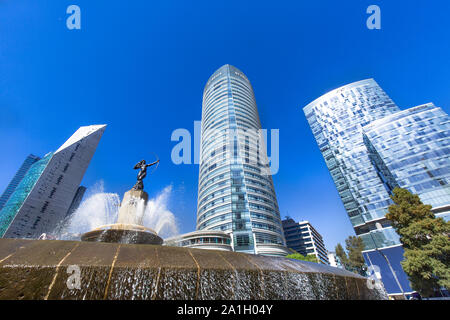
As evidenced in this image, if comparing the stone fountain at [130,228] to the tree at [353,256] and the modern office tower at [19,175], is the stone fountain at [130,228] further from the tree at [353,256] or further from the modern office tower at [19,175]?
the modern office tower at [19,175]

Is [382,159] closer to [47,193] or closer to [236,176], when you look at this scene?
[236,176]

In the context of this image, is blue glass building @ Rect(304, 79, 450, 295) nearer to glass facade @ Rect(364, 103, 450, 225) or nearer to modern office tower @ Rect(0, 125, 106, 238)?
glass facade @ Rect(364, 103, 450, 225)

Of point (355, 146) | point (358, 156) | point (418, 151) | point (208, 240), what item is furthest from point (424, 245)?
point (355, 146)

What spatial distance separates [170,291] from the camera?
2.92 meters

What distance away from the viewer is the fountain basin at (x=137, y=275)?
238 centimetres

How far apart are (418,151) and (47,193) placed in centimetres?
10885

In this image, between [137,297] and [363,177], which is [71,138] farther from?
[363,177]

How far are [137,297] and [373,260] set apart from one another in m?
60.7

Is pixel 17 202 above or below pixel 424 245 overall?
above

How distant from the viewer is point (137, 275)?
2.86 meters

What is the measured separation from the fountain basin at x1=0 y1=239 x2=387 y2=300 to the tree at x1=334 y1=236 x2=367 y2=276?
4373 centimetres

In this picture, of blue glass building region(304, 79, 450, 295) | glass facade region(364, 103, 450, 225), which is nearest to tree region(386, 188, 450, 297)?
blue glass building region(304, 79, 450, 295)
